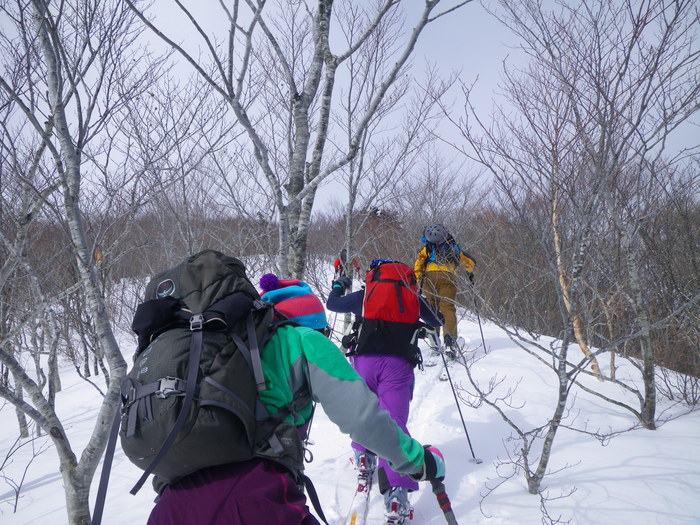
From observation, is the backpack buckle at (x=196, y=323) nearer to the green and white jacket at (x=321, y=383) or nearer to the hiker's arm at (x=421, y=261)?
the green and white jacket at (x=321, y=383)

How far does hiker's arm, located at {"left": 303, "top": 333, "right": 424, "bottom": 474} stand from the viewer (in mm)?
1319

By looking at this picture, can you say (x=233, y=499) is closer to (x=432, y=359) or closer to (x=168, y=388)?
(x=168, y=388)

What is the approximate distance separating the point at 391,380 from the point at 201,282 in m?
1.94

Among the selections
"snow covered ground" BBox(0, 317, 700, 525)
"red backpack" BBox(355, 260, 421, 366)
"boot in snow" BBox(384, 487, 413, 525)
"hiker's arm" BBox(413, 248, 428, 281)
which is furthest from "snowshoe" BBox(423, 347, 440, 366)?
"boot in snow" BBox(384, 487, 413, 525)

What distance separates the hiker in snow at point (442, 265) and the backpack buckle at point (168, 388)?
14.5ft

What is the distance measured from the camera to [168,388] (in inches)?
41.9

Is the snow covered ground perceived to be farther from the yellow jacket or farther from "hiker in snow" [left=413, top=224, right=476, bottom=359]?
the yellow jacket

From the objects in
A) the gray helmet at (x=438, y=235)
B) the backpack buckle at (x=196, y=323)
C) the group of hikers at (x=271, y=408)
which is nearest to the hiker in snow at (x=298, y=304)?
the group of hikers at (x=271, y=408)

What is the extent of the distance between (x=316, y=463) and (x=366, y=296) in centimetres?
161

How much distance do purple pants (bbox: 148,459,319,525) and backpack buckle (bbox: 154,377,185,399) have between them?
0.27 metres

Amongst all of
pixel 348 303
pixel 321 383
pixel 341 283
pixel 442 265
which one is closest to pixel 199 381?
pixel 321 383

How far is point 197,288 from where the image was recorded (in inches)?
49.8

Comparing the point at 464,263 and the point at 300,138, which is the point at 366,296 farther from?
the point at 464,263

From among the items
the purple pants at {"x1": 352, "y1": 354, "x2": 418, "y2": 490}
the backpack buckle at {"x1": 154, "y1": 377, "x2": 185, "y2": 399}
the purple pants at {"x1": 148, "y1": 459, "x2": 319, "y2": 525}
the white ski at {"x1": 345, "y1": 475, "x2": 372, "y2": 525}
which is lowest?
the white ski at {"x1": 345, "y1": 475, "x2": 372, "y2": 525}
